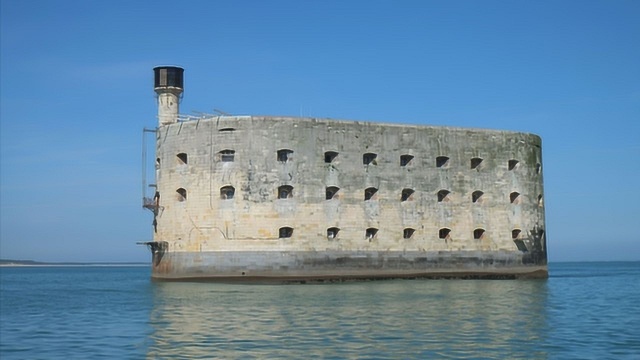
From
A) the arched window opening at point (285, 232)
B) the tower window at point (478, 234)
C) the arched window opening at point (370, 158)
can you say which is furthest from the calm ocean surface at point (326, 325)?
the tower window at point (478, 234)

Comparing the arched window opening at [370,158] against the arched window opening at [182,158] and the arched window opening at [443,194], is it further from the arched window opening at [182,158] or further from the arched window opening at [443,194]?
the arched window opening at [182,158]

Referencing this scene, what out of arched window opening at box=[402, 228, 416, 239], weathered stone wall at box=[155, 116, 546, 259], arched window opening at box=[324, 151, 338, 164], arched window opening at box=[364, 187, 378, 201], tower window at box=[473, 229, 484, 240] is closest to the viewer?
weathered stone wall at box=[155, 116, 546, 259]

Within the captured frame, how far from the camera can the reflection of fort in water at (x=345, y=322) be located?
12992 mm

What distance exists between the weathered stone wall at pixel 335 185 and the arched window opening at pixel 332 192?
6.9 inches

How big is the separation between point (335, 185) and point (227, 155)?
4.28m

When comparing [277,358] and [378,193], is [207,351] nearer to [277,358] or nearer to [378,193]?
[277,358]

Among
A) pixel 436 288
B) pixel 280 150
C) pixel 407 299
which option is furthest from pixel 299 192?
pixel 407 299

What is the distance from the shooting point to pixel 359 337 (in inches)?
559

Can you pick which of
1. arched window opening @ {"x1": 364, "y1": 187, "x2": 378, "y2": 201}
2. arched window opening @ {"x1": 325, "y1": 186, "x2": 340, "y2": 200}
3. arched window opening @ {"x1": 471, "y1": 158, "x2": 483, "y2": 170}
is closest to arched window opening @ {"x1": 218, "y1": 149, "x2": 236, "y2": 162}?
arched window opening @ {"x1": 325, "y1": 186, "x2": 340, "y2": 200}

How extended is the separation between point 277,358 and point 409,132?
21.3 m

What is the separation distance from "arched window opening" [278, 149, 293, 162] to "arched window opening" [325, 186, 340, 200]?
1.96m

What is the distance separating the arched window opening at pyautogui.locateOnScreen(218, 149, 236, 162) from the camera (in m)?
A: 30.1

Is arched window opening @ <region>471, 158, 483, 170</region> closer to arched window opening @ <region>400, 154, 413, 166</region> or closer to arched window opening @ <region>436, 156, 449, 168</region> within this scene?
arched window opening @ <region>436, 156, 449, 168</region>

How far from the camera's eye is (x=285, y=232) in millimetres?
30109
